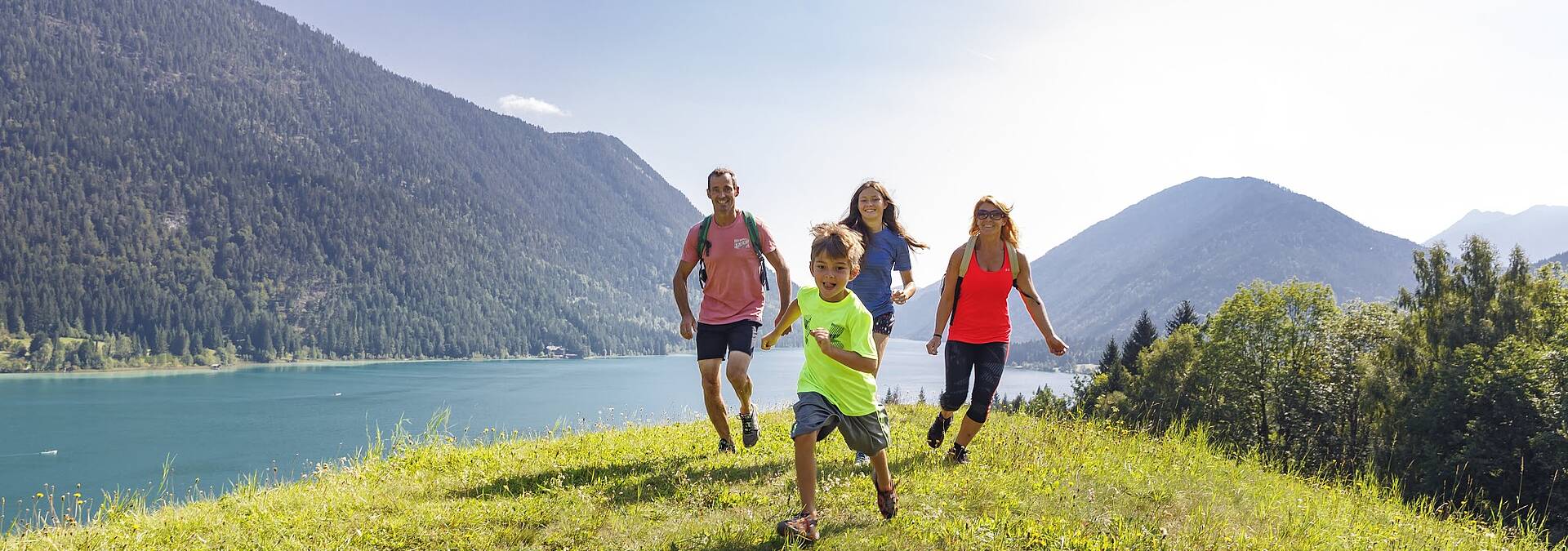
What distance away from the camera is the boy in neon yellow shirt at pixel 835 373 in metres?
4.09

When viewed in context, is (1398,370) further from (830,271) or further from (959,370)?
(830,271)

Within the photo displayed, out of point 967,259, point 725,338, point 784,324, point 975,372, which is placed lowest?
point 975,372

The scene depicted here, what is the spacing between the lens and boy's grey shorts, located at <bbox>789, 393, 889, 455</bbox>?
4.19 meters

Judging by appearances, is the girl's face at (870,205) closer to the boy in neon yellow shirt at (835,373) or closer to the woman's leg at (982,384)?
the woman's leg at (982,384)

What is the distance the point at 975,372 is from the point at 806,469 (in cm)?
243

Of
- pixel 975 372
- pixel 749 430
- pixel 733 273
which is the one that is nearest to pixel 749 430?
pixel 749 430

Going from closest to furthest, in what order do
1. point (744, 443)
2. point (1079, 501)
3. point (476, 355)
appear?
point (1079, 501) → point (744, 443) → point (476, 355)

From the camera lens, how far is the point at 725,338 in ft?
20.8

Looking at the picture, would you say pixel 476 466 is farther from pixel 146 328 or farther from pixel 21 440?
pixel 146 328

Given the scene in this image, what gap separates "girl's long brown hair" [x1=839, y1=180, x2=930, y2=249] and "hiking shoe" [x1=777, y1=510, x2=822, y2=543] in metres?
3.13

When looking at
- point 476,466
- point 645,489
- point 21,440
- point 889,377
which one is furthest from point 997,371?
point 889,377

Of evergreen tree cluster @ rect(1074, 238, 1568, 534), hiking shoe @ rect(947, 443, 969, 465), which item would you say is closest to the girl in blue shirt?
hiking shoe @ rect(947, 443, 969, 465)

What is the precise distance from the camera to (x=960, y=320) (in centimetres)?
612

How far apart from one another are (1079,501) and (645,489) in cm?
299
